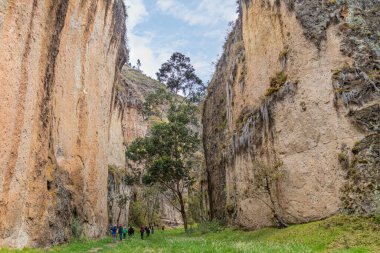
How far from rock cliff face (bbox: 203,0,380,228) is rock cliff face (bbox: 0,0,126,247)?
43.0 feet

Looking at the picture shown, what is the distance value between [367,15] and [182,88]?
223ft

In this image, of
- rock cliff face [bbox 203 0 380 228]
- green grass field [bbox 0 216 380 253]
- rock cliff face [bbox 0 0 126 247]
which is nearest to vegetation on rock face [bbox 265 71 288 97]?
rock cliff face [bbox 203 0 380 228]

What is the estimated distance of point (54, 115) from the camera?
93.0 feet

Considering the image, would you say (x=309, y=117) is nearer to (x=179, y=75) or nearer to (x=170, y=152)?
(x=170, y=152)

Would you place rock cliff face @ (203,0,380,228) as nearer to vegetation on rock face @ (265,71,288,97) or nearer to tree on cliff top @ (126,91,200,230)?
vegetation on rock face @ (265,71,288,97)

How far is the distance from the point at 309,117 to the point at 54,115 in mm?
17930

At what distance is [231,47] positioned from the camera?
42.6m

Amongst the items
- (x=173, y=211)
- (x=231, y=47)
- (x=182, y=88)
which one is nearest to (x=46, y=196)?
(x=231, y=47)

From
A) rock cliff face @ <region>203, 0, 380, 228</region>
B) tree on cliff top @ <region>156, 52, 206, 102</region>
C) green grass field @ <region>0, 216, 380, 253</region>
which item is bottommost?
green grass field @ <region>0, 216, 380, 253</region>

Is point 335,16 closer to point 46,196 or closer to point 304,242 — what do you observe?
point 304,242

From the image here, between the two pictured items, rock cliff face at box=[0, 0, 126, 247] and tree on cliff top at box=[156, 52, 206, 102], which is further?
tree on cliff top at box=[156, 52, 206, 102]

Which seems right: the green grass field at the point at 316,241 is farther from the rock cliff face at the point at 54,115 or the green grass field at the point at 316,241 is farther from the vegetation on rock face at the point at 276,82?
the vegetation on rock face at the point at 276,82

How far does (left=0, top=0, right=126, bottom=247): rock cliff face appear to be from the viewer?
17.7 metres

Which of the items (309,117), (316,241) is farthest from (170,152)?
(316,241)
